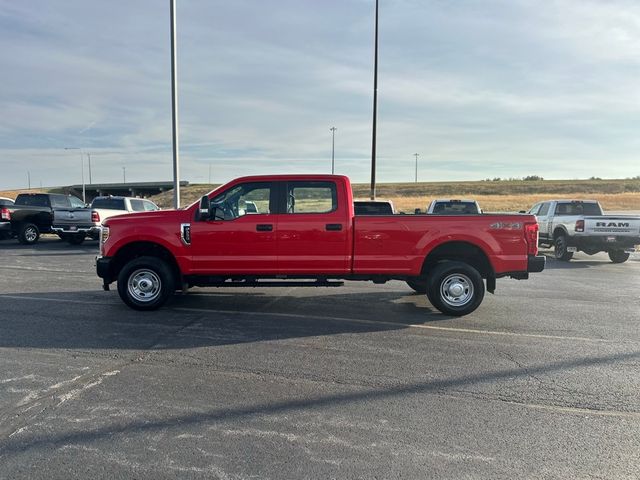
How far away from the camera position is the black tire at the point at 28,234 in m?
17.7

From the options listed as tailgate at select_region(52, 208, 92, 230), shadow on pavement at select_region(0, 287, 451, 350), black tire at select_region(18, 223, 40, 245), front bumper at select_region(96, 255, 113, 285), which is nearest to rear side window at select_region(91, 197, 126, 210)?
tailgate at select_region(52, 208, 92, 230)

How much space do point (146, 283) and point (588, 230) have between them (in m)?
11.8

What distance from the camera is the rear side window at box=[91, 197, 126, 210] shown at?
684 inches

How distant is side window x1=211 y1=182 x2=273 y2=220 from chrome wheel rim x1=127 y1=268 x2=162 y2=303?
153 cm

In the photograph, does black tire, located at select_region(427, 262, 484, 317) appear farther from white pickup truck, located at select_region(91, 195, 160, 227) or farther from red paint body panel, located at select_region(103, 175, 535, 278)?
white pickup truck, located at select_region(91, 195, 160, 227)

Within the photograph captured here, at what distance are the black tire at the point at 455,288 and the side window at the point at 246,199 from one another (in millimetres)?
2706

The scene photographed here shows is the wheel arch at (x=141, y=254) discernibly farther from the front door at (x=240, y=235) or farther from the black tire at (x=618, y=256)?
the black tire at (x=618, y=256)

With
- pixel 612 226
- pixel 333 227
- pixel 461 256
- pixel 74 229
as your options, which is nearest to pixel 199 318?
pixel 333 227

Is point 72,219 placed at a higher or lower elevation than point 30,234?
higher

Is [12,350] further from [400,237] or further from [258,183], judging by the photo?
[400,237]

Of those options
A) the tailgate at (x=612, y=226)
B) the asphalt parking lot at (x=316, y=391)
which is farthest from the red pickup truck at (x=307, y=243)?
the tailgate at (x=612, y=226)

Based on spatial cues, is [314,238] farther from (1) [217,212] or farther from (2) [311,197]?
(1) [217,212]

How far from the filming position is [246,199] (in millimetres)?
7219

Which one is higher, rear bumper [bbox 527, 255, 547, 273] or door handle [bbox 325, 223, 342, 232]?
door handle [bbox 325, 223, 342, 232]
